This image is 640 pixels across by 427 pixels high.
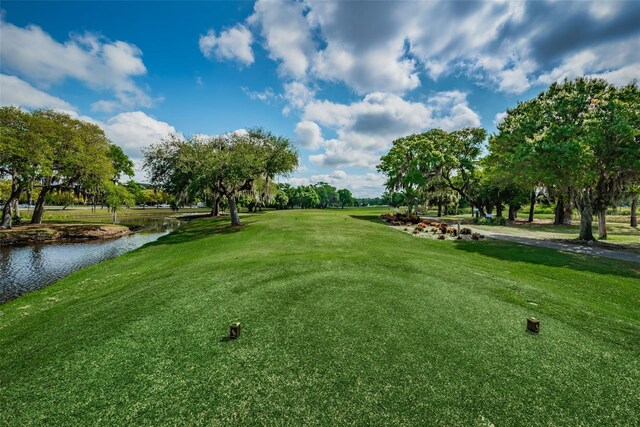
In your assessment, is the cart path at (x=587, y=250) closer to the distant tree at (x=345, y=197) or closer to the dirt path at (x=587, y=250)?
the dirt path at (x=587, y=250)

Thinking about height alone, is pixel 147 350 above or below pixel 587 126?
below

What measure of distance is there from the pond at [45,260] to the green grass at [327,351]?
443 cm

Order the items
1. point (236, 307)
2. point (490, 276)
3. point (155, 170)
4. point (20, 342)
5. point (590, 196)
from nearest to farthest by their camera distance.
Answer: point (20, 342), point (236, 307), point (490, 276), point (590, 196), point (155, 170)

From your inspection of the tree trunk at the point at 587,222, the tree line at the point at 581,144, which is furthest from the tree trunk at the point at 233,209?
the tree trunk at the point at 587,222

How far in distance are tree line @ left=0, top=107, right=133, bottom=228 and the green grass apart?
84.6ft

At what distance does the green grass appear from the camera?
4.37m

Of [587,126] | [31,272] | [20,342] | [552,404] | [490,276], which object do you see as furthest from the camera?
[587,126]

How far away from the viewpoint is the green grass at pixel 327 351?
4371 mm

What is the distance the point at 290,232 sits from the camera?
23688mm

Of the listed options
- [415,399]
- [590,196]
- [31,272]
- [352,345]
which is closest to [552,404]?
[415,399]

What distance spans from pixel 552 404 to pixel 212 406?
18.1ft

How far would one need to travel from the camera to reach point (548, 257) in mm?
16156

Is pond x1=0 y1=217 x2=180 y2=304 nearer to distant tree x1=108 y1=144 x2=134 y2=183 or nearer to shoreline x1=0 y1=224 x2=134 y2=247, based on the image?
shoreline x1=0 y1=224 x2=134 y2=247

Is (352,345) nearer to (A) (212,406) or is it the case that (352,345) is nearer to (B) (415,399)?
(B) (415,399)
